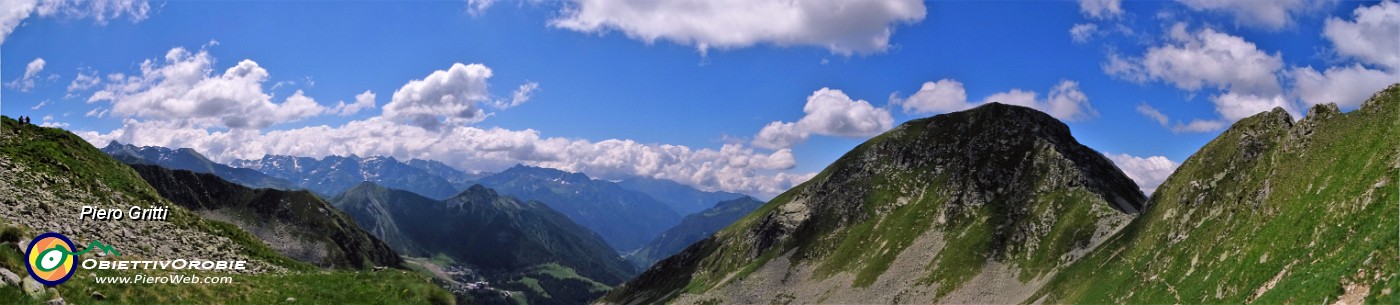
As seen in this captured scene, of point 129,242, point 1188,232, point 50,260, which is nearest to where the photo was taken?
point 50,260

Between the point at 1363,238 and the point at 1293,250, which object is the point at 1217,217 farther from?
the point at 1363,238

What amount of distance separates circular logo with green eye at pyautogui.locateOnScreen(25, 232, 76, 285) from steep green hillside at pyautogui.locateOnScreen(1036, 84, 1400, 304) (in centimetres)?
5903

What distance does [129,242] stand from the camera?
137 feet

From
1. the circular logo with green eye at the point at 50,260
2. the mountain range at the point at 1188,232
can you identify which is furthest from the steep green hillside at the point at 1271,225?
the circular logo with green eye at the point at 50,260

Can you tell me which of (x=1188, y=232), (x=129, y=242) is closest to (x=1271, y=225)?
(x=1188, y=232)

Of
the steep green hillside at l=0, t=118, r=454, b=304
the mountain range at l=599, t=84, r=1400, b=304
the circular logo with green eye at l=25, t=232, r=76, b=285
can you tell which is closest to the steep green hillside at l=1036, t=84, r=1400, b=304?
the mountain range at l=599, t=84, r=1400, b=304

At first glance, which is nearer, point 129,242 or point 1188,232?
point 129,242

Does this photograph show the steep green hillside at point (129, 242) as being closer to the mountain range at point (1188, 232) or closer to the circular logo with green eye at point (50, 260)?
the circular logo with green eye at point (50, 260)

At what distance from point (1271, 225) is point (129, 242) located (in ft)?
321

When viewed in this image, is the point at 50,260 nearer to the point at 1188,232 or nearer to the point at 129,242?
the point at 129,242

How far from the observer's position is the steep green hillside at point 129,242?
28.5 metres

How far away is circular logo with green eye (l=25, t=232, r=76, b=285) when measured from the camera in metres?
26.3

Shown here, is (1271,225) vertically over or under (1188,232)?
Result: under

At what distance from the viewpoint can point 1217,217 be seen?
9300 centimetres
